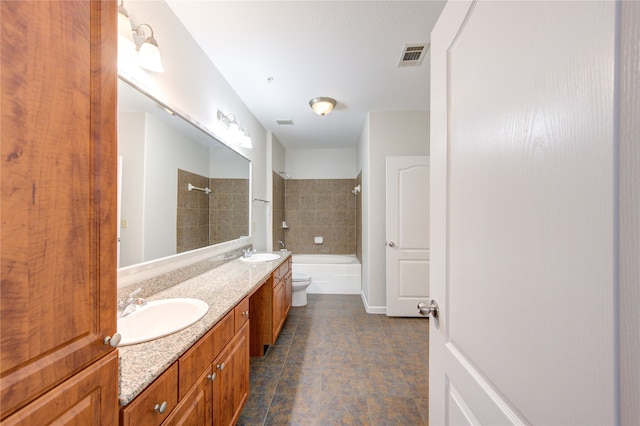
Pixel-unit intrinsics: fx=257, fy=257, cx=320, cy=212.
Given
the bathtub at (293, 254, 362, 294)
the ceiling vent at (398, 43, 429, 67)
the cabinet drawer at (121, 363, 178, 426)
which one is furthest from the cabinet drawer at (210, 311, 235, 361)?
the bathtub at (293, 254, 362, 294)

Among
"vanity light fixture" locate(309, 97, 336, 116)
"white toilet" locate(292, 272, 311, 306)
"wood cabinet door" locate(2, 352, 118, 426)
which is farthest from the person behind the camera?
"white toilet" locate(292, 272, 311, 306)

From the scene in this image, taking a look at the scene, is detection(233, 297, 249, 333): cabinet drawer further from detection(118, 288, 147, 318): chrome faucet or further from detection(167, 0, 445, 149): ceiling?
detection(167, 0, 445, 149): ceiling

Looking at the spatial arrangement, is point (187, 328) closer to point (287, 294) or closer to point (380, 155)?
point (287, 294)

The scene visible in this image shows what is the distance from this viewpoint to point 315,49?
6.31 ft

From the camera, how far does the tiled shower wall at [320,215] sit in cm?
493

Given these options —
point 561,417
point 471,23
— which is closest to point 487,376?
point 561,417

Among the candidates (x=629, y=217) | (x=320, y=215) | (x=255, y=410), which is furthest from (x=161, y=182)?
(x=320, y=215)

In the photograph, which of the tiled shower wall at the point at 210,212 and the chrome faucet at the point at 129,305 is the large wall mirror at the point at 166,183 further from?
the chrome faucet at the point at 129,305

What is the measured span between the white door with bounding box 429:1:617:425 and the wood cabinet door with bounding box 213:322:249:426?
3.11 feet

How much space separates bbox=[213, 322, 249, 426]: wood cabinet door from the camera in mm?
1173

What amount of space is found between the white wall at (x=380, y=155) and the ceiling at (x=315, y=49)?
0.63ft

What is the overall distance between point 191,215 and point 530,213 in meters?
1.97

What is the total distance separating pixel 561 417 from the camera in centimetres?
43

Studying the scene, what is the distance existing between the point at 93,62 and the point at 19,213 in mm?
342
